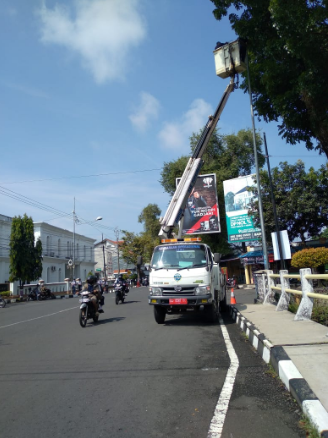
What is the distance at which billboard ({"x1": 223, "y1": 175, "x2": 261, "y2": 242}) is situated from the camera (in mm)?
25188

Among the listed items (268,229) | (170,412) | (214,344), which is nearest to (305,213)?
(268,229)

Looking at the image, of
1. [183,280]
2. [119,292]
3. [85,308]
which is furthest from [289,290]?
[119,292]

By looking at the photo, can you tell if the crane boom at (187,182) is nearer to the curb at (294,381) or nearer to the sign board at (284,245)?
the sign board at (284,245)

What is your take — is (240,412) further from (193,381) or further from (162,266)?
(162,266)

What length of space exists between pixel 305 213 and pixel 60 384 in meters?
22.2

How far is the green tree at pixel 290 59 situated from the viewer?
780 cm

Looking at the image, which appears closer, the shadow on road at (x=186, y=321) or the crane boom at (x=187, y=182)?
the shadow on road at (x=186, y=321)

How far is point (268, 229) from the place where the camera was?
25719mm

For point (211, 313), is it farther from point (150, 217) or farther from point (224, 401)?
point (150, 217)

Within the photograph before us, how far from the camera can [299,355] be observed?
4664 millimetres

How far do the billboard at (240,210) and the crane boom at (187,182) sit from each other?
1130 centimetres

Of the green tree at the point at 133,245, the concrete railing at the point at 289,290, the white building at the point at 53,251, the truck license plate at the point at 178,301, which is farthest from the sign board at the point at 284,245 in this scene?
the green tree at the point at 133,245

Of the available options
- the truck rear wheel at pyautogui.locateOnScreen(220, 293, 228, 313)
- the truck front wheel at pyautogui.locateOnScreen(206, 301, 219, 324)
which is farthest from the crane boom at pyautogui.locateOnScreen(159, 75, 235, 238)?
the truck front wheel at pyautogui.locateOnScreen(206, 301, 219, 324)

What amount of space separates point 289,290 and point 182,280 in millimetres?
2562
